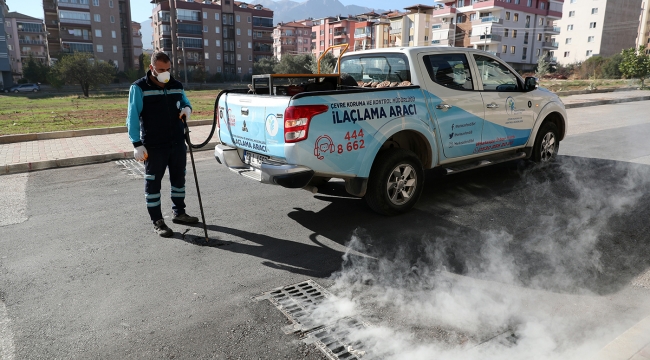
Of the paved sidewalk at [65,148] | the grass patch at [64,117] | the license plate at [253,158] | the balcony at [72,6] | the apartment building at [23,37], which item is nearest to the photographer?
the license plate at [253,158]

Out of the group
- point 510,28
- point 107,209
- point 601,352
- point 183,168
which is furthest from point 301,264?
point 510,28

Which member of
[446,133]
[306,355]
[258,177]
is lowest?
[306,355]

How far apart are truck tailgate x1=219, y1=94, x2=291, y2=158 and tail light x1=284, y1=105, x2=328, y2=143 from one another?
0.08 meters

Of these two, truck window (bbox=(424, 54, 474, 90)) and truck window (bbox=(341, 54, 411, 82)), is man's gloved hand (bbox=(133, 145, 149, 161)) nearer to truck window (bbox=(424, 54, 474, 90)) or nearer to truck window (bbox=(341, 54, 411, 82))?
truck window (bbox=(341, 54, 411, 82))

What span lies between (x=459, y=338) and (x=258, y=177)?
2636mm

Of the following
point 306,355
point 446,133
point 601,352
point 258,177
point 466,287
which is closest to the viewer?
point 601,352

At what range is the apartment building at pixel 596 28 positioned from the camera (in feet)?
243

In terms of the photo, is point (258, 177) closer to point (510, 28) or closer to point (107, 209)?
point (107, 209)

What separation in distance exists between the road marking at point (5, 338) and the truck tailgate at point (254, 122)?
8.39 feet

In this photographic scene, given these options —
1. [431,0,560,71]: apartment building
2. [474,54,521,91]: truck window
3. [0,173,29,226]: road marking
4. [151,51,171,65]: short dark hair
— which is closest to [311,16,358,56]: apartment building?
[431,0,560,71]: apartment building

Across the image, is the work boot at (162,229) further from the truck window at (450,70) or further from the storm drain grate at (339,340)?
the truck window at (450,70)

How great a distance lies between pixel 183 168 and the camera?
517 centimetres

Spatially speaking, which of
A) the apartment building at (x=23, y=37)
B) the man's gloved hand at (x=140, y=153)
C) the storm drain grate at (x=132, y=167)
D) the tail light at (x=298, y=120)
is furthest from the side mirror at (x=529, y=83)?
the apartment building at (x=23, y=37)

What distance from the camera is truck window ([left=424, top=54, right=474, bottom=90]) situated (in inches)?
217
